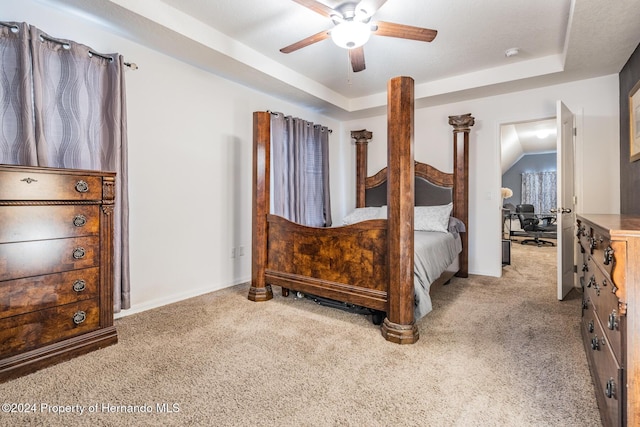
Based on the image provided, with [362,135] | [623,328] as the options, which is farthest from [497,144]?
[623,328]

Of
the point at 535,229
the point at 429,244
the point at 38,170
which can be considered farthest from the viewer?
the point at 535,229

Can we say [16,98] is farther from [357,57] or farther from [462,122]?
[462,122]

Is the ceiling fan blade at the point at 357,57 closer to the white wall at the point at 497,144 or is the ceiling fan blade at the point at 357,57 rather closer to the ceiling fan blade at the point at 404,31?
the ceiling fan blade at the point at 404,31

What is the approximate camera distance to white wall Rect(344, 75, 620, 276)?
329cm

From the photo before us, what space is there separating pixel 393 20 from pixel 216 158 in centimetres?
208

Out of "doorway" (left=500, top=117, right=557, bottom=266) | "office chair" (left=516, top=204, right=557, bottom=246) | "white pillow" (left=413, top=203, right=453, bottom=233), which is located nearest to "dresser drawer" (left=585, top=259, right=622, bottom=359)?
"white pillow" (left=413, top=203, right=453, bottom=233)

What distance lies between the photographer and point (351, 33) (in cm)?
209

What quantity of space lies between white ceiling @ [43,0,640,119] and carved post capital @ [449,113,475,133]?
0.29 meters

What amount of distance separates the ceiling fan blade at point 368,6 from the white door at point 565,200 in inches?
85.5

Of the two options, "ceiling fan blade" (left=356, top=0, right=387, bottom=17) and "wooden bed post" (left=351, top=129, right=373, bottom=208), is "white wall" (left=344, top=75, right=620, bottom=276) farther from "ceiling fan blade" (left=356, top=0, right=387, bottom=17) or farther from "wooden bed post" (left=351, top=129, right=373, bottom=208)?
"ceiling fan blade" (left=356, top=0, right=387, bottom=17)

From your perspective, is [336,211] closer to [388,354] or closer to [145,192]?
[145,192]

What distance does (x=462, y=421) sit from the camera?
4.44 feet

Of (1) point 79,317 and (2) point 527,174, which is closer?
(1) point 79,317

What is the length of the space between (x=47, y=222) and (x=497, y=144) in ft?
14.4
